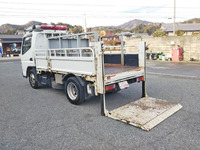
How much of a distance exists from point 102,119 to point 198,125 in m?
2.18

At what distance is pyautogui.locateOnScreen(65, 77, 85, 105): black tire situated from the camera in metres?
4.97

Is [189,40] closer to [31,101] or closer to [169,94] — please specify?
[169,94]

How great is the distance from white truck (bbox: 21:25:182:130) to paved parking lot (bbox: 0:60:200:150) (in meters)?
0.29

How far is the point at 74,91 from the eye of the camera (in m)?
5.50

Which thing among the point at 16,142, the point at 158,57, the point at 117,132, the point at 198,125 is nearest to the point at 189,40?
the point at 158,57

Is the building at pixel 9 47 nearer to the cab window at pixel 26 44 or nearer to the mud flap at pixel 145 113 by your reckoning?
the cab window at pixel 26 44

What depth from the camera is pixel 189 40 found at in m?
16.4

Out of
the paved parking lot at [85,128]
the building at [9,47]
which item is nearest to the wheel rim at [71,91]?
the paved parking lot at [85,128]

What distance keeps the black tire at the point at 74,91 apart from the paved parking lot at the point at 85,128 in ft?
0.74

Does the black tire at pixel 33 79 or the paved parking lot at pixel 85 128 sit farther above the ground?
the black tire at pixel 33 79

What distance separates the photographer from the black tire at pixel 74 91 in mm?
4974

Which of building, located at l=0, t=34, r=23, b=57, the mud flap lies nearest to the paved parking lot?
the mud flap

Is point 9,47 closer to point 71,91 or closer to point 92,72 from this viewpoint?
point 71,91

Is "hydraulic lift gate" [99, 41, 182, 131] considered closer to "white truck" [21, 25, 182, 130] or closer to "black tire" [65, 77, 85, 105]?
"white truck" [21, 25, 182, 130]
